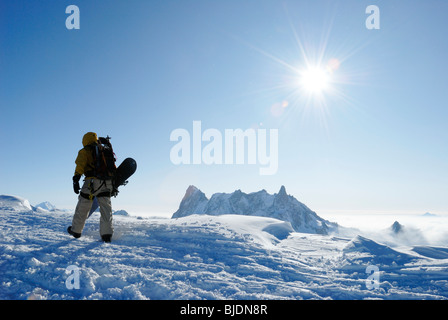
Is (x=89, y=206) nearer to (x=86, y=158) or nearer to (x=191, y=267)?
(x=86, y=158)

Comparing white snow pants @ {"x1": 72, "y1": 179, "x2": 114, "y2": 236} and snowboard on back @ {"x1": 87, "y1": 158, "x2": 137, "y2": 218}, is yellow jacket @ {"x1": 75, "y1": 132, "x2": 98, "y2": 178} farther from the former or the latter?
snowboard on back @ {"x1": 87, "y1": 158, "x2": 137, "y2": 218}

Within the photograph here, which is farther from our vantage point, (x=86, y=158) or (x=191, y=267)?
(x=86, y=158)

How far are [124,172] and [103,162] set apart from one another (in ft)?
2.36

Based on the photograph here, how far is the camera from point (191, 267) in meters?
5.45

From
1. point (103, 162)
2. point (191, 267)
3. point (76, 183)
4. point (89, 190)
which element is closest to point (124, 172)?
point (103, 162)

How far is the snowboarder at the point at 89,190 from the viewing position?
21.5 feet

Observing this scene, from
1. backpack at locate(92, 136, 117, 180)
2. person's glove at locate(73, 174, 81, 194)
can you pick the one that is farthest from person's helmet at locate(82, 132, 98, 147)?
person's glove at locate(73, 174, 81, 194)

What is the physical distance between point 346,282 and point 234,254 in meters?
2.97

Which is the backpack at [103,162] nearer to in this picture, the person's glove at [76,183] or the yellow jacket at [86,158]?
the yellow jacket at [86,158]

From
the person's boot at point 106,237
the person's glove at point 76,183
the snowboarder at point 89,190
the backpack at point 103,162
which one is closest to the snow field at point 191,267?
the person's boot at point 106,237

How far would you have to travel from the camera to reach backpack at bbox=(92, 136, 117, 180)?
670 centimetres

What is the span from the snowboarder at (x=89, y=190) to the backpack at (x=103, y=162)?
0.03m
